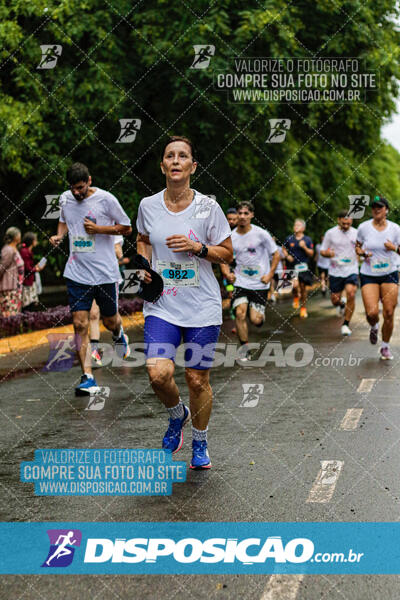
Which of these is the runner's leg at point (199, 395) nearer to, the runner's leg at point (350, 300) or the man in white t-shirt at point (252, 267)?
the man in white t-shirt at point (252, 267)

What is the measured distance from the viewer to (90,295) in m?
9.20

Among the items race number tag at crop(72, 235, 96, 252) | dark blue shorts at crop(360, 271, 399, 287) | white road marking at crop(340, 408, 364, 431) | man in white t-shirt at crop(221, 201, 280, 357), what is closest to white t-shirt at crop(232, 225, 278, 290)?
man in white t-shirt at crop(221, 201, 280, 357)

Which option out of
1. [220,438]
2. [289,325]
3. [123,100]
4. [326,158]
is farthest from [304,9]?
[220,438]

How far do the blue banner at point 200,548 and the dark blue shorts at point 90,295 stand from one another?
4.29 m

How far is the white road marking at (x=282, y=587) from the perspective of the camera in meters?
3.97

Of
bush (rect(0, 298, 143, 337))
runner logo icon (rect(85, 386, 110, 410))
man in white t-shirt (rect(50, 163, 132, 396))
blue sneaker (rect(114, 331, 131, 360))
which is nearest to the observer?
runner logo icon (rect(85, 386, 110, 410))

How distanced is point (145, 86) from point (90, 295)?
1082cm

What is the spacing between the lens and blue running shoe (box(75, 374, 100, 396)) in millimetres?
9102

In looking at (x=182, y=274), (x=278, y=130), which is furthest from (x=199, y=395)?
(x=278, y=130)

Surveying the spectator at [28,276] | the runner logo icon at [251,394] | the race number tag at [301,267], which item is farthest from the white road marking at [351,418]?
the race number tag at [301,267]

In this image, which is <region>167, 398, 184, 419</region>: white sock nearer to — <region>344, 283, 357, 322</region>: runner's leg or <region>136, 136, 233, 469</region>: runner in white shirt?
<region>136, 136, 233, 469</region>: runner in white shirt

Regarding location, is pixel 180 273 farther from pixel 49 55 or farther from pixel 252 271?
pixel 49 55

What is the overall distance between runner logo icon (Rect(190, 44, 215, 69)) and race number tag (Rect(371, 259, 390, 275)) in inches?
295

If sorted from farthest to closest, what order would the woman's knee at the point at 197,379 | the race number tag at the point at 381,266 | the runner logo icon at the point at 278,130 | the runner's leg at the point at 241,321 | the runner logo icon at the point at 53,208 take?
the runner logo icon at the point at 278,130
the runner logo icon at the point at 53,208
the runner's leg at the point at 241,321
the race number tag at the point at 381,266
the woman's knee at the point at 197,379
